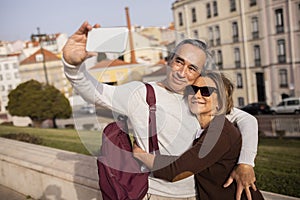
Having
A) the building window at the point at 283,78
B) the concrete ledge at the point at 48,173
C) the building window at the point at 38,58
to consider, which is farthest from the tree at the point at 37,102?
the building window at the point at 38,58

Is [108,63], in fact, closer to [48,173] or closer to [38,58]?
[48,173]

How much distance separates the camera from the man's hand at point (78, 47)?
1.28 m

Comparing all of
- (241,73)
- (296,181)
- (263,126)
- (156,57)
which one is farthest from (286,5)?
(156,57)

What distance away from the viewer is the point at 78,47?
1.29 m

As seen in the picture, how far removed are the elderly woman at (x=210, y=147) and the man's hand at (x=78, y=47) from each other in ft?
1.30

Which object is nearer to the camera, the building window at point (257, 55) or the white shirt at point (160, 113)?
the white shirt at point (160, 113)

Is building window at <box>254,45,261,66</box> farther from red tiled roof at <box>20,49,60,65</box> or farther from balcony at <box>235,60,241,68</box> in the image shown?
red tiled roof at <box>20,49,60,65</box>

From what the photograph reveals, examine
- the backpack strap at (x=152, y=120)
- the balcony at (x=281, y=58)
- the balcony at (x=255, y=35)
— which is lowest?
the balcony at (x=281, y=58)

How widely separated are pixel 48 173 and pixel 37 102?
636 inches

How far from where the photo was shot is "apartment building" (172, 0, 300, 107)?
21.3 metres

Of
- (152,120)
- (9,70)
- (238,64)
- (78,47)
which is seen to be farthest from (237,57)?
(78,47)

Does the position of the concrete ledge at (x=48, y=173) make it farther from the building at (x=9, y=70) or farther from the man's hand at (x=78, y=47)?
the building at (x=9, y=70)

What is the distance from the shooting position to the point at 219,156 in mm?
1333

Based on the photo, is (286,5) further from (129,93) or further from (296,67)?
(129,93)
